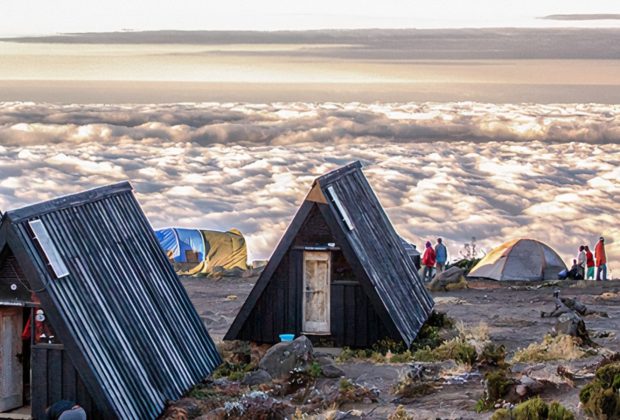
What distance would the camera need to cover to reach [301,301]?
24500 millimetres

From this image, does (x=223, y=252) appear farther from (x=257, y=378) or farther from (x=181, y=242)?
(x=257, y=378)

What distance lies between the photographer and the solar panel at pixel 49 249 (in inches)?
696

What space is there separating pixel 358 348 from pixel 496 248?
1749 cm

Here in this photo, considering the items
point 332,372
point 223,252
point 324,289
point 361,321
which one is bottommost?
point 223,252

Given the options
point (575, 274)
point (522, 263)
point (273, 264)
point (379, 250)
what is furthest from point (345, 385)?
point (575, 274)

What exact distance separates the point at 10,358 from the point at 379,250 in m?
9.94

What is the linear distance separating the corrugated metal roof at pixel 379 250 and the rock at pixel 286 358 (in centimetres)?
293

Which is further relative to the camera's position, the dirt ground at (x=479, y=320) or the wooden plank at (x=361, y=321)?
the wooden plank at (x=361, y=321)

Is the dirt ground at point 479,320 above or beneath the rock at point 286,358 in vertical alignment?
beneath

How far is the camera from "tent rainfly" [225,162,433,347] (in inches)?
946

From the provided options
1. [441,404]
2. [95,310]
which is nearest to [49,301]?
[95,310]

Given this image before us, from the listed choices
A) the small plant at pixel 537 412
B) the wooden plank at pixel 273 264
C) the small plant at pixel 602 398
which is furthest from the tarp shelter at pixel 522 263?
the small plant at pixel 537 412

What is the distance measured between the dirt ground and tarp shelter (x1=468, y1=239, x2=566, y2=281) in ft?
2.27

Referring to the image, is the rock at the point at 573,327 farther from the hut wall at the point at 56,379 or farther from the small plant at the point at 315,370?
the hut wall at the point at 56,379
